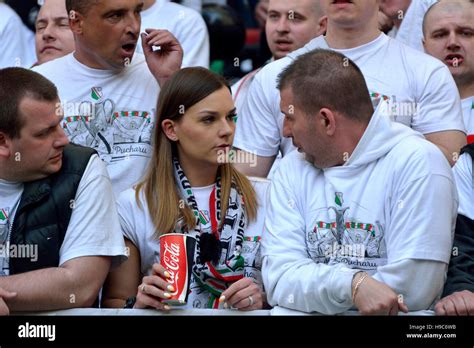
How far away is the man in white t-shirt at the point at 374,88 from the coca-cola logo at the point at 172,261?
5.00ft

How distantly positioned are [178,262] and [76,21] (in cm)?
203

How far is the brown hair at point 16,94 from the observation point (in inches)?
214

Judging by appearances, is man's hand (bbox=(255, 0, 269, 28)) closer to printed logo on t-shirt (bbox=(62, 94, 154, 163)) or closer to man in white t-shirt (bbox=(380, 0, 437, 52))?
man in white t-shirt (bbox=(380, 0, 437, 52))

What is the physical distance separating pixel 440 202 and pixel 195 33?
2713 millimetres

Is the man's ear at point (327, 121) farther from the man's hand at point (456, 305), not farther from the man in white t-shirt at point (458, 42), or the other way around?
the man in white t-shirt at point (458, 42)

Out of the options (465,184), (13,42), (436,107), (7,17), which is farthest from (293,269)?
(7,17)

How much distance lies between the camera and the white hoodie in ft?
16.4

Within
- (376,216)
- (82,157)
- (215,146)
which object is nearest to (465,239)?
(376,216)

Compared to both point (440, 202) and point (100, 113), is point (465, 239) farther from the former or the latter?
point (100, 113)

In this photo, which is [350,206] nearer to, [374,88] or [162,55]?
[374,88]

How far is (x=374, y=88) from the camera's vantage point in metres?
A: 6.15

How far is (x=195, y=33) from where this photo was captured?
24.0 ft
